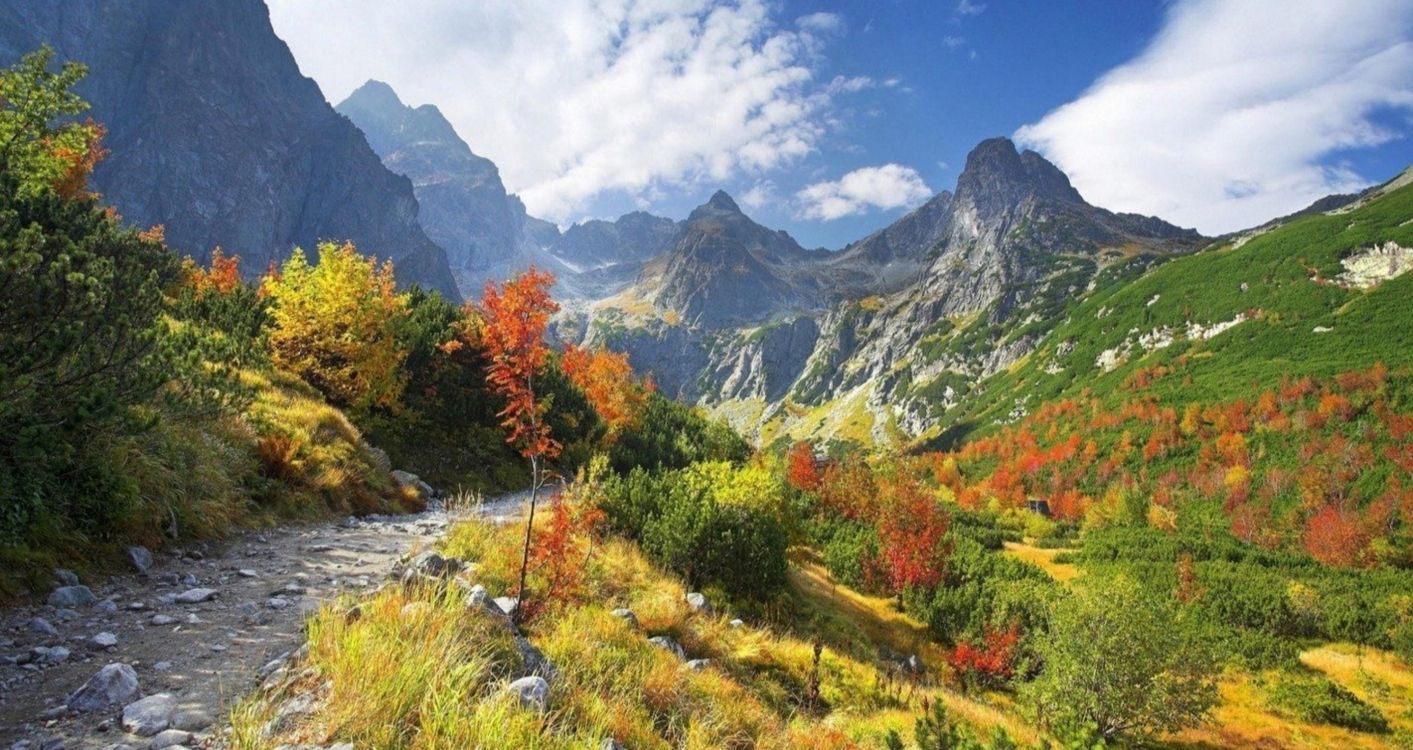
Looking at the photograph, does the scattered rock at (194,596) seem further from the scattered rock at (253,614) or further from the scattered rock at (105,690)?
the scattered rock at (105,690)

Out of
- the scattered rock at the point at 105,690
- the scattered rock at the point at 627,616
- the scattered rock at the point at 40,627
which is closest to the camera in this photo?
the scattered rock at the point at 105,690

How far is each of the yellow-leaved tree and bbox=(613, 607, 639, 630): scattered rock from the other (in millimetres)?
18610

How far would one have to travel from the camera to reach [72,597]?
6641 mm

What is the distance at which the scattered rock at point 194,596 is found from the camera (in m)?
7.17

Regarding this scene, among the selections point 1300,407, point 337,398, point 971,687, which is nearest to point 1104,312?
point 1300,407

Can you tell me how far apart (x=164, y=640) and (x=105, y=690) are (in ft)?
4.80

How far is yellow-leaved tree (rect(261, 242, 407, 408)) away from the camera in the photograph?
23734mm

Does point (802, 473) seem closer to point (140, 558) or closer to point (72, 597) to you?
point (140, 558)

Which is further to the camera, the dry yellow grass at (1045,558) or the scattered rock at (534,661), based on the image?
the dry yellow grass at (1045,558)

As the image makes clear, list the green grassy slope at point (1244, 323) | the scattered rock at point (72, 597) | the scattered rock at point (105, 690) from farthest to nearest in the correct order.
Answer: the green grassy slope at point (1244, 323)
the scattered rock at point (72, 597)
the scattered rock at point (105, 690)

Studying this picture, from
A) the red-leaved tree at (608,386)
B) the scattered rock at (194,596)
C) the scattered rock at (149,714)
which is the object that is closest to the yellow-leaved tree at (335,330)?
the red-leaved tree at (608,386)

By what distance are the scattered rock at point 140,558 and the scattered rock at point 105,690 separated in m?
3.92

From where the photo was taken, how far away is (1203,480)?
106375 millimetres

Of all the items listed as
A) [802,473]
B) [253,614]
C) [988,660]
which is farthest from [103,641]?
[802,473]
